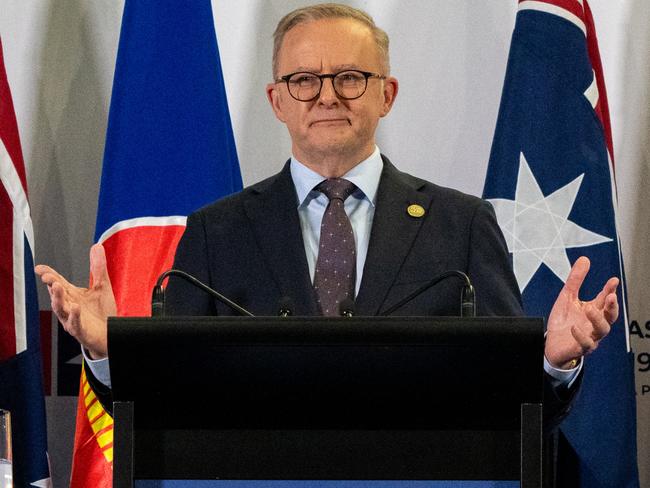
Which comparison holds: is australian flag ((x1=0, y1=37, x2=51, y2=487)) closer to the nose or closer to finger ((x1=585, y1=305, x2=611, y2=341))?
the nose

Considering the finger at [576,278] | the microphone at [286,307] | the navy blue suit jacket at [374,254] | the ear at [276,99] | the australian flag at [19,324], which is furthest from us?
the australian flag at [19,324]

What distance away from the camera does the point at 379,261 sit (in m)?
2.38

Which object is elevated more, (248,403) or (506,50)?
(506,50)

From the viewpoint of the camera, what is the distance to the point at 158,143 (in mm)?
3570

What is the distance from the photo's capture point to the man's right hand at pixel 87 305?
A: 1812mm

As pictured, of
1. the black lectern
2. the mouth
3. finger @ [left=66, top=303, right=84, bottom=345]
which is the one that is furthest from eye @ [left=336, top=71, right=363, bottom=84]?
the black lectern

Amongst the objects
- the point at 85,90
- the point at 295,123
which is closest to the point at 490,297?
the point at 295,123

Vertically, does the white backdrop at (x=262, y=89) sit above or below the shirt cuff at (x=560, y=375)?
above

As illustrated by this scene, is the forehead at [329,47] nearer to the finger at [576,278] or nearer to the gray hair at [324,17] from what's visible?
the gray hair at [324,17]

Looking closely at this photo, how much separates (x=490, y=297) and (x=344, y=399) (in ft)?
3.04

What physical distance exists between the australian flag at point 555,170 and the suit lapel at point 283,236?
1.18 m

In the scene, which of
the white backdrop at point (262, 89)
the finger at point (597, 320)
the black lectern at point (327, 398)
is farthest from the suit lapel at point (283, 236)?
the white backdrop at point (262, 89)

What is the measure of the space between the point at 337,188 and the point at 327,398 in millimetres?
1124

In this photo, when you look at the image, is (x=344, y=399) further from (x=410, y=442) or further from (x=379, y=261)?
(x=379, y=261)
